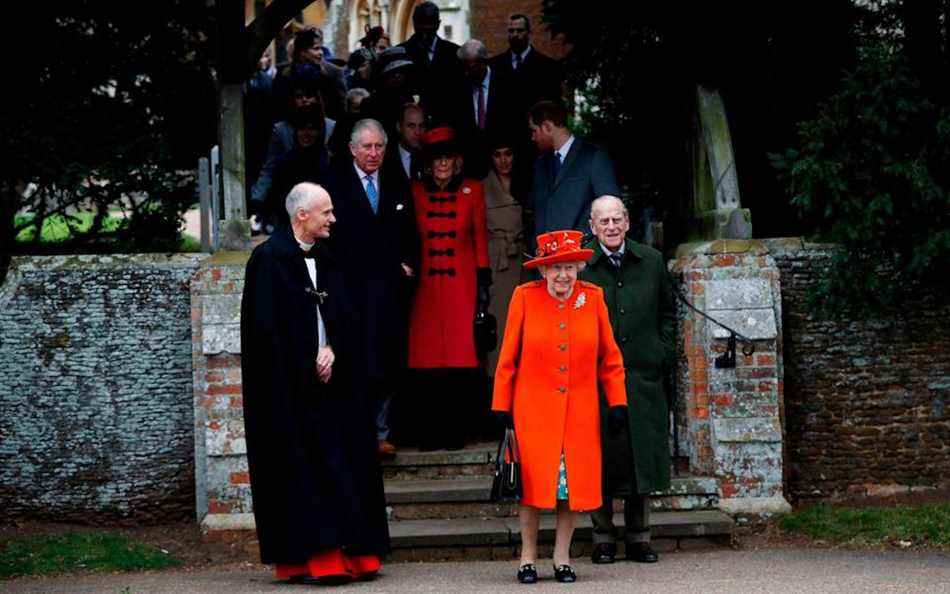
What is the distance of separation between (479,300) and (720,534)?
219 cm

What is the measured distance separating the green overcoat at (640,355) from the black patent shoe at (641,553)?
414mm

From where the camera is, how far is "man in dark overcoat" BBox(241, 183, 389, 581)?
31.5ft

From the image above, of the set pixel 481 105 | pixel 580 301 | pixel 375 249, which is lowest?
pixel 580 301

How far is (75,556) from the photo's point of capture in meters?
11.1

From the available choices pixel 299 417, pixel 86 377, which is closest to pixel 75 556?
pixel 86 377

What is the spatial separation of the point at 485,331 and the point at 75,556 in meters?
2.92

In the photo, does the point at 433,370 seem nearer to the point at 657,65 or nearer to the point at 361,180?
the point at 361,180

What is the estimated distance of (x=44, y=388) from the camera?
40.7 feet

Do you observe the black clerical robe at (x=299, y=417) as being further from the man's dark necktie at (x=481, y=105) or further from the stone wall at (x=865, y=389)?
the stone wall at (x=865, y=389)

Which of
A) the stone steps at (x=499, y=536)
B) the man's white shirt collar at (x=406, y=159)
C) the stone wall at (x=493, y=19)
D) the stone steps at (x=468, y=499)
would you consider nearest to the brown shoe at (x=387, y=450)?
the stone steps at (x=468, y=499)

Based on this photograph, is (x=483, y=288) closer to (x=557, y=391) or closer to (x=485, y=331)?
(x=485, y=331)

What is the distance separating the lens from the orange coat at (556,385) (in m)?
9.38

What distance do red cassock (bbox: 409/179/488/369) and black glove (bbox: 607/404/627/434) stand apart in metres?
2.56

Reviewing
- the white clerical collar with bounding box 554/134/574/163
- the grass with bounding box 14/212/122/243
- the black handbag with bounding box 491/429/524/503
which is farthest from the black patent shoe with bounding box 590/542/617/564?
the grass with bounding box 14/212/122/243
